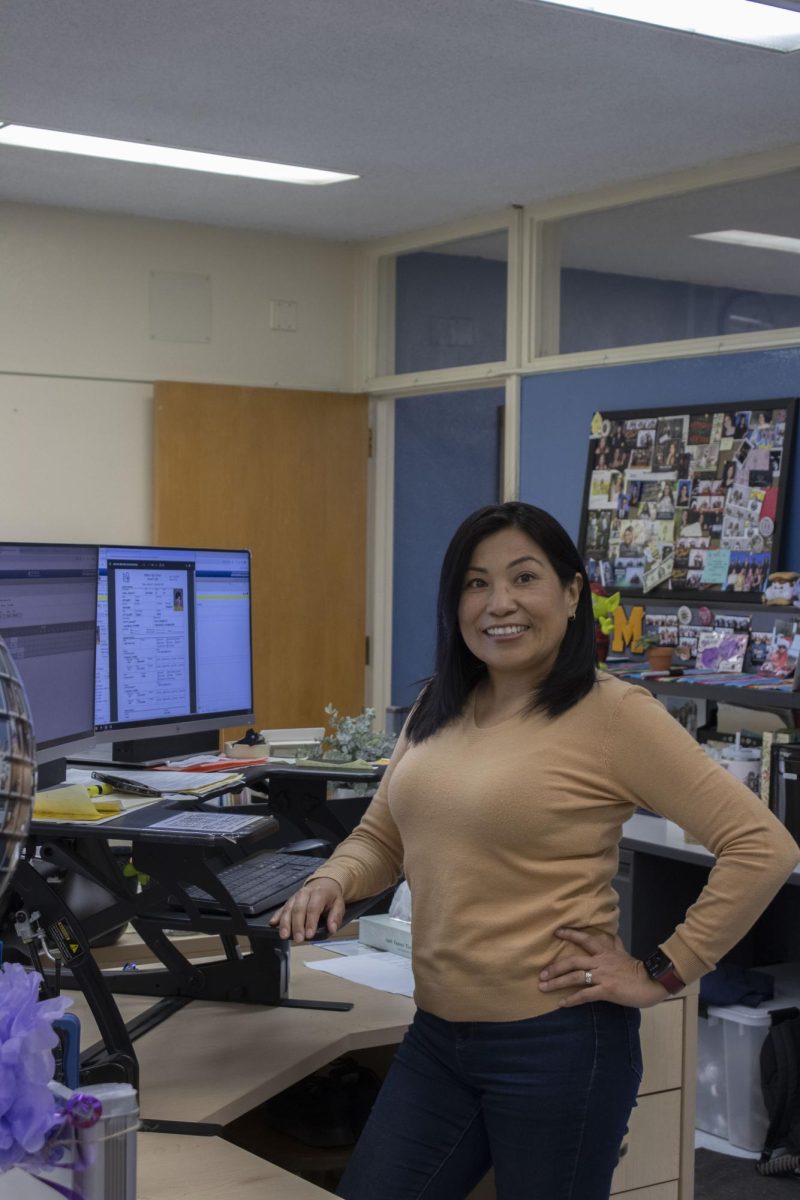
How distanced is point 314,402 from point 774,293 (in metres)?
2.22

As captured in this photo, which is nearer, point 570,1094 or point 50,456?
point 570,1094

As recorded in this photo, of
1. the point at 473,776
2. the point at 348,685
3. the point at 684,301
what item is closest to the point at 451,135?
the point at 684,301

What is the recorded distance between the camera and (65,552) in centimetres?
227

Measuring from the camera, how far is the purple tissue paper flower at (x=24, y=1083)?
87 centimetres

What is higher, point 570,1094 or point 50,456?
point 50,456

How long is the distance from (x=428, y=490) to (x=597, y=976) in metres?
4.95

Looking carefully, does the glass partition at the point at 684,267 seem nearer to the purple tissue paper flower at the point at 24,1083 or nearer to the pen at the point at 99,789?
the pen at the point at 99,789

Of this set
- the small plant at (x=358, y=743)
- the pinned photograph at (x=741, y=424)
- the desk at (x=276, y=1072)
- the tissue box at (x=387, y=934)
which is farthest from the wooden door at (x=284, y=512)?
the desk at (x=276, y=1072)

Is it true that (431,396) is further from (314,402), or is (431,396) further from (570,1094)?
(570,1094)

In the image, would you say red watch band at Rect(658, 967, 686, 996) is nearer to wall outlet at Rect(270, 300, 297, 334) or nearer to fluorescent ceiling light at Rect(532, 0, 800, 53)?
fluorescent ceiling light at Rect(532, 0, 800, 53)

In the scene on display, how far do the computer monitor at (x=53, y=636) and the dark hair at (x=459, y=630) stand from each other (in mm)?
552

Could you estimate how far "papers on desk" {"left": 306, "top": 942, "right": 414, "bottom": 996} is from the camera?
2.48 metres

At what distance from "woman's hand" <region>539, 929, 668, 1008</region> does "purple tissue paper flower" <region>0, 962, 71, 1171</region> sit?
0.97 meters

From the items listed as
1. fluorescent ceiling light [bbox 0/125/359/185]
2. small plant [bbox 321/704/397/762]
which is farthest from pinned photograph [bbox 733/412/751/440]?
small plant [bbox 321/704/397/762]
